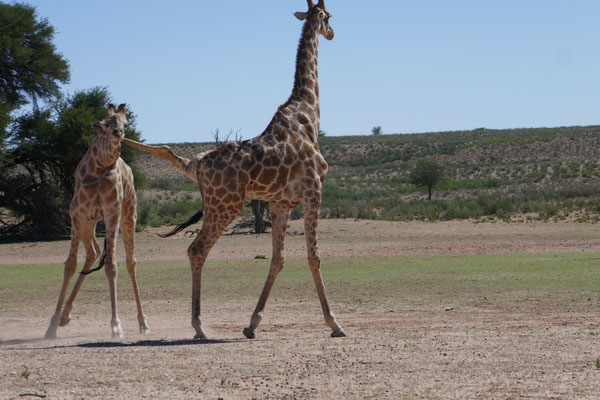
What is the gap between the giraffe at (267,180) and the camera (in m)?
10.3

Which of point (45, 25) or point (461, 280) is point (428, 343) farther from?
point (45, 25)

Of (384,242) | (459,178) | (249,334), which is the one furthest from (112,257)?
(459,178)

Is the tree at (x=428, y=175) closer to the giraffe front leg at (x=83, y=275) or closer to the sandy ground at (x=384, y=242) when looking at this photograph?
the sandy ground at (x=384, y=242)

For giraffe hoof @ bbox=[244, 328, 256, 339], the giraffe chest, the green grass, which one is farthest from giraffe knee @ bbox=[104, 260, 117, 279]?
the green grass

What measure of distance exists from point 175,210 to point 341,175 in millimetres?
40208

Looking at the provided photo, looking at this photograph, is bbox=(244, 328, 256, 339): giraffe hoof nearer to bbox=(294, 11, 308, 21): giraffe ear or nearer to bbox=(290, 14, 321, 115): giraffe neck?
bbox=(290, 14, 321, 115): giraffe neck

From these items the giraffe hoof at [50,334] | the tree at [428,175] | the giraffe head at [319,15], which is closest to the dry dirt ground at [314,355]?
the giraffe hoof at [50,334]

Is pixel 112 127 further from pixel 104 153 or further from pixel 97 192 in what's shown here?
pixel 97 192

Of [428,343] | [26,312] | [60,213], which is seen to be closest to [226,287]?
[26,312]

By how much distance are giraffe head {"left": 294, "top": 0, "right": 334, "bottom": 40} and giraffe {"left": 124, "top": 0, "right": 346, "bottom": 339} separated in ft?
4.30

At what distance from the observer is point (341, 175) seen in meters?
85.0

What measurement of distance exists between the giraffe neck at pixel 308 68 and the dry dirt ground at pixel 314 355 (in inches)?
124

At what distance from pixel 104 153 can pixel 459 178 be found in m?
65.3

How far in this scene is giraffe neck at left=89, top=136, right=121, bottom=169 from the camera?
431 inches
